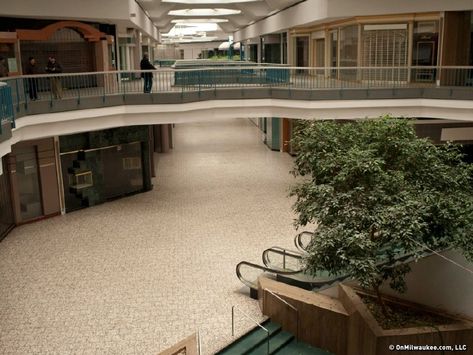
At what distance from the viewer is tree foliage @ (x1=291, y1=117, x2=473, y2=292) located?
922cm

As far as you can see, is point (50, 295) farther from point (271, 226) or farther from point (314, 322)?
point (271, 226)

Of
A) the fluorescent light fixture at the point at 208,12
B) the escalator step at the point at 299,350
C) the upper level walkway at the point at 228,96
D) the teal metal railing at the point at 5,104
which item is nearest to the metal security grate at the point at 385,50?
the upper level walkway at the point at 228,96

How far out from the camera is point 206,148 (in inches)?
1308

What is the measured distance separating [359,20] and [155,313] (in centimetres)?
1721

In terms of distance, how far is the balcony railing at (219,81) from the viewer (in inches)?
698

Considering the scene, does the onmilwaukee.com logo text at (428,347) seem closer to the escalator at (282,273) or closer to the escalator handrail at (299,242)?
the escalator at (282,273)

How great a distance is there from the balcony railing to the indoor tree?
342 inches

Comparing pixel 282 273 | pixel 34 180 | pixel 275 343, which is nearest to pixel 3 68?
pixel 34 180

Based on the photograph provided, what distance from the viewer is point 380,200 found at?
956cm

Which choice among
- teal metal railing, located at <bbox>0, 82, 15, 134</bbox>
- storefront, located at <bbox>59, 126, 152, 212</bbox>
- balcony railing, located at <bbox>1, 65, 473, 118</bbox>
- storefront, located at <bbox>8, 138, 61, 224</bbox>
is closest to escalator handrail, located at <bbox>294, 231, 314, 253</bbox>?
balcony railing, located at <bbox>1, 65, 473, 118</bbox>

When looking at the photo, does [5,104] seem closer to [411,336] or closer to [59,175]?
[59,175]

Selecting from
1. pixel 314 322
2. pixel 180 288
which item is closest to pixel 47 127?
pixel 180 288

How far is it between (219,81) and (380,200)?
1210cm

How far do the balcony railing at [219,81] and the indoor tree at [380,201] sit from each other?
28.5ft
